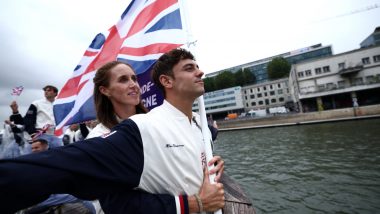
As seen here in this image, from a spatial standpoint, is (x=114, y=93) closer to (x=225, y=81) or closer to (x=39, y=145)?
(x=39, y=145)

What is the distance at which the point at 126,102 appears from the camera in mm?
2488

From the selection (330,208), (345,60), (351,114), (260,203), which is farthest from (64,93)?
(345,60)

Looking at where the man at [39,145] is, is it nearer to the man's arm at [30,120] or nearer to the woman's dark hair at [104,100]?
the woman's dark hair at [104,100]

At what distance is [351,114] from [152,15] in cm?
4118

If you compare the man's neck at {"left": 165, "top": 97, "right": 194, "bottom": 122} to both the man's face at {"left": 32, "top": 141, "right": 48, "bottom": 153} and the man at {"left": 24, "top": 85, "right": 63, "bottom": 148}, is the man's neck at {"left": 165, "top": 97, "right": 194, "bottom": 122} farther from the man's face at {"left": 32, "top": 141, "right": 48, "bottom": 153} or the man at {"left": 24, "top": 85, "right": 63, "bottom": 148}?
the man at {"left": 24, "top": 85, "right": 63, "bottom": 148}

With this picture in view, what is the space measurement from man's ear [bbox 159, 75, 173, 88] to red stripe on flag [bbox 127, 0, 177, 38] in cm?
110

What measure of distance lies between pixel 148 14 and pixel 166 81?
133 centimetres

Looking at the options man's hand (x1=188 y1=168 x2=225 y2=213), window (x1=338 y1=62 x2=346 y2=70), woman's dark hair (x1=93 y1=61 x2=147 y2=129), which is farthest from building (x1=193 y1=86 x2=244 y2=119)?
man's hand (x1=188 y1=168 x2=225 y2=213)

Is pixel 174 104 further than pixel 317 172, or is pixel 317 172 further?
pixel 317 172

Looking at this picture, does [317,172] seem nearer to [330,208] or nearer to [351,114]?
[330,208]

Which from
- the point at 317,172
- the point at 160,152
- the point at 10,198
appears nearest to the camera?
the point at 10,198

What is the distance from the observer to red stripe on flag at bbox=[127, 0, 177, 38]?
9.22 ft

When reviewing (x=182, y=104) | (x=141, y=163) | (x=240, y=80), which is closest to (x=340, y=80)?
(x=240, y=80)

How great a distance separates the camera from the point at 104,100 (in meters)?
2.63
